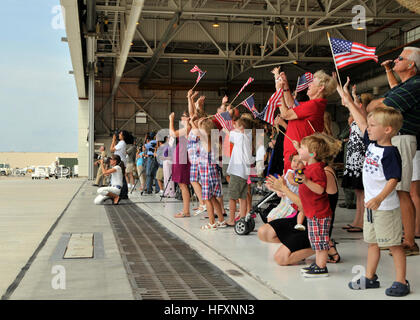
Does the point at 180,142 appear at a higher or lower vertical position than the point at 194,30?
lower

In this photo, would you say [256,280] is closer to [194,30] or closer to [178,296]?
[178,296]

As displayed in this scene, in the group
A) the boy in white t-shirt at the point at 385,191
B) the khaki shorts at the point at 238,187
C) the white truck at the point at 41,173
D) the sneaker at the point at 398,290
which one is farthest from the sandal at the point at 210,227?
the white truck at the point at 41,173

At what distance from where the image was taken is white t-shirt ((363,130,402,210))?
3.22 metres

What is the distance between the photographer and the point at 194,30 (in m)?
22.8

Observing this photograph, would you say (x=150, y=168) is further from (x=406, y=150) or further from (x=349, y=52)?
(x=349, y=52)

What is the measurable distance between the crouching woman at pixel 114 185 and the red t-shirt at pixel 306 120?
5963mm

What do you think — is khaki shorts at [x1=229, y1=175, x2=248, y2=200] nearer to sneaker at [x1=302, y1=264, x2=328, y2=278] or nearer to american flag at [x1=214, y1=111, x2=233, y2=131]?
american flag at [x1=214, y1=111, x2=233, y2=131]

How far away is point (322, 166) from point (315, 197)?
9.8 inches

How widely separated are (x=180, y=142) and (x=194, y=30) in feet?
49.9

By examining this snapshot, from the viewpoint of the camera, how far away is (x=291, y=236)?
435 cm

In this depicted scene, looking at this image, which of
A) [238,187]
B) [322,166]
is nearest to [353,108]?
[322,166]

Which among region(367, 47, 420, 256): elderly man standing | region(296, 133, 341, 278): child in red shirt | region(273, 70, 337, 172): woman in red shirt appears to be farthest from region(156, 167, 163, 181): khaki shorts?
region(296, 133, 341, 278): child in red shirt

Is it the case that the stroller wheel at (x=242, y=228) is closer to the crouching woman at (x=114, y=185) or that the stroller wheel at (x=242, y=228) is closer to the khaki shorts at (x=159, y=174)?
the crouching woman at (x=114, y=185)
